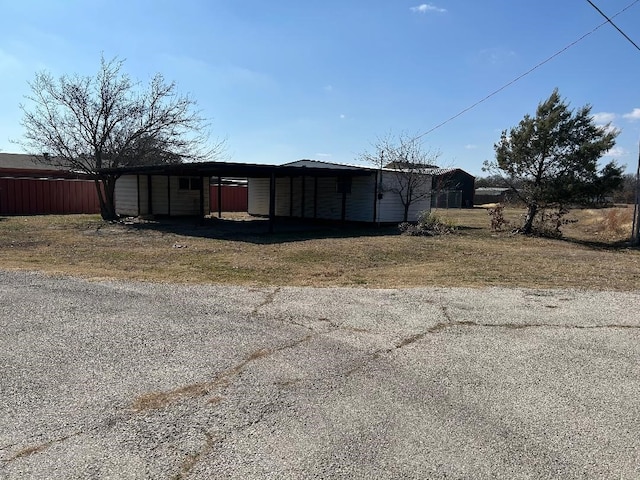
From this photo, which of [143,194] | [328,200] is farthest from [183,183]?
[328,200]

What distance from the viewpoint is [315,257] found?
400 inches

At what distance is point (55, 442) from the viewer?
242cm

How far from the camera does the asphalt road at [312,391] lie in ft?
7.61

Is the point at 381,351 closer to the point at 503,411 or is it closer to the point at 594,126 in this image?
the point at 503,411

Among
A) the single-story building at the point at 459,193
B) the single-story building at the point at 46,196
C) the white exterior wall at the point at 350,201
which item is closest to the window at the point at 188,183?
the white exterior wall at the point at 350,201

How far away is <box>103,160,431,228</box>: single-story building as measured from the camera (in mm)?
18203

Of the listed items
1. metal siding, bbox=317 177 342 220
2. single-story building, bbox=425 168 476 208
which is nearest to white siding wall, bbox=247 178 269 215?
metal siding, bbox=317 177 342 220

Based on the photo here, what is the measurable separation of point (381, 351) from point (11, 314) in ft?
12.5

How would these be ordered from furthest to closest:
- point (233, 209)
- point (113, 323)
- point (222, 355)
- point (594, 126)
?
point (233, 209)
point (594, 126)
point (113, 323)
point (222, 355)

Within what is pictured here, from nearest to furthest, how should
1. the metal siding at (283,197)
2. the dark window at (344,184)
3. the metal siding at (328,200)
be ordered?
the dark window at (344,184)
the metal siding at (328,200)
the metal siding at (283,197)

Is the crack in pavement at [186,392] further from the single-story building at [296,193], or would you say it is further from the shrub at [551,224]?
the shrub at [551,224]

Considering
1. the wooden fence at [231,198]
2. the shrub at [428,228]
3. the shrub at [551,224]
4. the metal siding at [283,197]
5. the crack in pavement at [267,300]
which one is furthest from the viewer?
the wooden fence at [231,198]

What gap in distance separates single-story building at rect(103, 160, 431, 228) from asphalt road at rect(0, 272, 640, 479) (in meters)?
11.9

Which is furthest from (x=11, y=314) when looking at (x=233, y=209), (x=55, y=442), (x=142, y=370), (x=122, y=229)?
(x=233, y=209)
